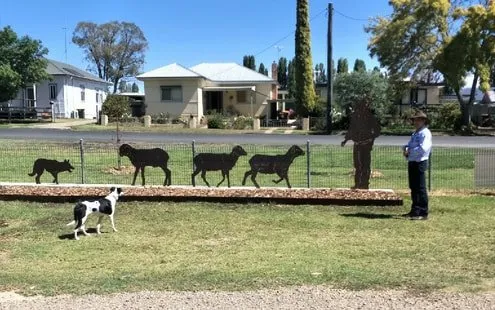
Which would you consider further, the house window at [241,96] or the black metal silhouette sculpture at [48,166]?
the house window at [241,96]

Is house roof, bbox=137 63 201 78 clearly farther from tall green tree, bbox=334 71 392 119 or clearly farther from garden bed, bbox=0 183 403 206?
garden bed, bbox=0 183 403 206

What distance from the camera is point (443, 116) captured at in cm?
3916

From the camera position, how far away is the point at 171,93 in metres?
44.5

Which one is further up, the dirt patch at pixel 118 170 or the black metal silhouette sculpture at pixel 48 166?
the black metal silhouette sculpture at pixel 48 166

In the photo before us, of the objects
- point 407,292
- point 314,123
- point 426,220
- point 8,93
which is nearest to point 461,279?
point 407,292

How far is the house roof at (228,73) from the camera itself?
47.2 metres

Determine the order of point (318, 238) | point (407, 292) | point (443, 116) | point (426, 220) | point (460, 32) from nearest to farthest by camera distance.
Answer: point (407, 292) → point (318, 238) → point (426, 220) → point (460, 32) → point (443, 116)

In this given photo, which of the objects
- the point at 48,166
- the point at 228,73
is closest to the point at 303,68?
the point at 228,73

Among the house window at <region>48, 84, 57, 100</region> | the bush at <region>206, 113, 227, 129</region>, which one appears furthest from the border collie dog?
the house window at <region>48, 84, 57, 100</region>

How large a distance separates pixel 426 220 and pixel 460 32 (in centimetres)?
2700

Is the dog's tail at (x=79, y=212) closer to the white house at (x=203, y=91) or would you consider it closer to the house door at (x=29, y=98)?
the white house at (x=203, y=91)

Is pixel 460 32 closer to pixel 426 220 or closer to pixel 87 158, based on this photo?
pixel 87 158

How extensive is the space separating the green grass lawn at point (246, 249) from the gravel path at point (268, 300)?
0.20m

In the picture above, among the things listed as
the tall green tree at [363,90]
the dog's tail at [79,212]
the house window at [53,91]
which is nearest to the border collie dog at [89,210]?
the dog's tail at [79,212]
